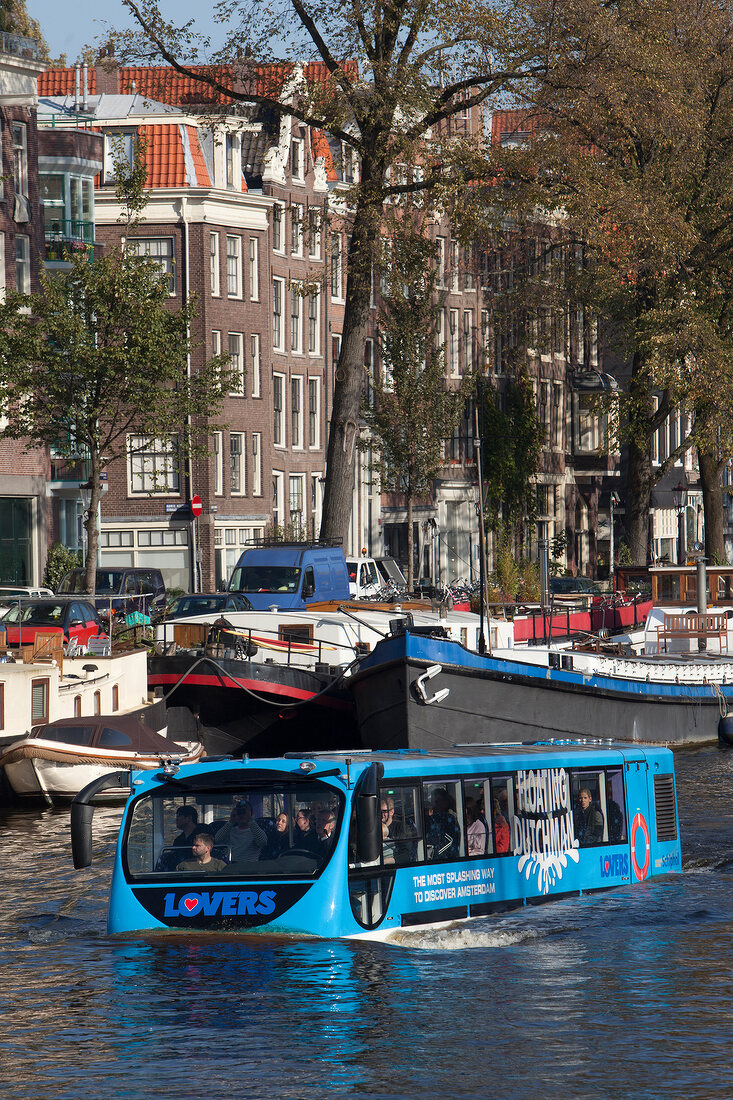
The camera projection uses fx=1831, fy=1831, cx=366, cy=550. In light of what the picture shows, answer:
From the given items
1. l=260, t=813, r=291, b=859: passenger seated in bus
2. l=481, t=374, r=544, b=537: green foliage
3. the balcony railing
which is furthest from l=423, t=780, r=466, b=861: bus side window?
l=481, t=374, r=544, b=537: green foliage

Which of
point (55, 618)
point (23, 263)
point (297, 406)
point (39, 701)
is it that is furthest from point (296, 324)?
point (39, 701)

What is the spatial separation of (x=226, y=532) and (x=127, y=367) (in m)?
20.1

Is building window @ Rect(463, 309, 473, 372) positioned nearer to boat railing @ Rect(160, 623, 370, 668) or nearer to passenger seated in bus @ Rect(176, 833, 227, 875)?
boat railing @ Rect(160, 623, 370, 668)

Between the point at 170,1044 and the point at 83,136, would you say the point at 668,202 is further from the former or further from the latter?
the point at 170,1044

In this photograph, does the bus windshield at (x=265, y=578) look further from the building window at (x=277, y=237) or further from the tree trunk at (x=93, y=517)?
the building window at (x=277, y=237)

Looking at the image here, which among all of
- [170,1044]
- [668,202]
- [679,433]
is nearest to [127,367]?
[668,202]

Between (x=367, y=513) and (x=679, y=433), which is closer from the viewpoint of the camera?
(x=367, y=513)

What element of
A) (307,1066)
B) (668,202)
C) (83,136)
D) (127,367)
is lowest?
(307,1066)

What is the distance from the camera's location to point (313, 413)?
6744 centimetres

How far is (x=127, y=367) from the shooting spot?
42.0m

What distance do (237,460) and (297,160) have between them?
1275cm

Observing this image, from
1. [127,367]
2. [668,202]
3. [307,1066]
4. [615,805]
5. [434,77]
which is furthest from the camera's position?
[668,202]

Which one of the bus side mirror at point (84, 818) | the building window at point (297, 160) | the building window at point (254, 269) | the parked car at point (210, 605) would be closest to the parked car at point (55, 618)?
the parked car at point (210, 605)

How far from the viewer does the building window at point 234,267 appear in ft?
A: 208
